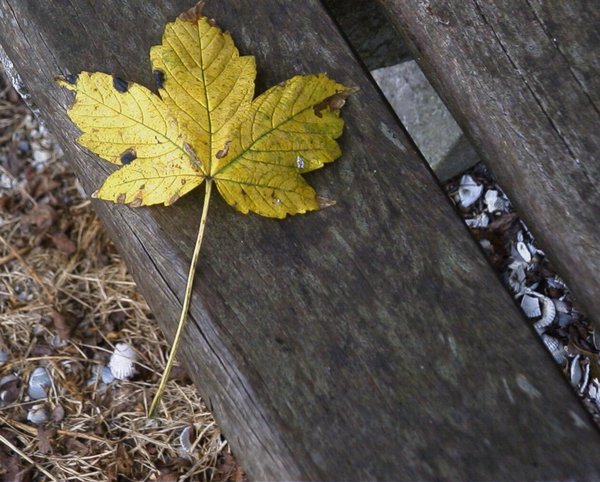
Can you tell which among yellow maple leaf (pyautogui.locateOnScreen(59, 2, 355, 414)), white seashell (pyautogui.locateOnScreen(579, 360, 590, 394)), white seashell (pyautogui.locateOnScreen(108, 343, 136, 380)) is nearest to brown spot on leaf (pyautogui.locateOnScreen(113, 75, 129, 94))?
yellow maple leaf (pyautogui.locateOnScreen(59, 2, 355, 414))

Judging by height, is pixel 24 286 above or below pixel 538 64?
below

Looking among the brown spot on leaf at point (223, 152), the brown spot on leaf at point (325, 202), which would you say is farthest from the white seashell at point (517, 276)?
the brown spot on leaf at point (223, 152)

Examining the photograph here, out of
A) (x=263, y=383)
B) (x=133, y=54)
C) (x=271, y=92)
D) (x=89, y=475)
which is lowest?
(x=89, y=475)

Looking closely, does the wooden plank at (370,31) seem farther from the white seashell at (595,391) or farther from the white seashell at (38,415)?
the white seashell at (38,415)

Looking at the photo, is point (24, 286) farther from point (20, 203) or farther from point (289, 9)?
point (289, 9)

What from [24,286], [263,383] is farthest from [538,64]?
[24,286]

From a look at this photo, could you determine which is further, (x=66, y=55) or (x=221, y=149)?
(x=66, y=55)

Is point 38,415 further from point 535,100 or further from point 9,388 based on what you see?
point 535,100
